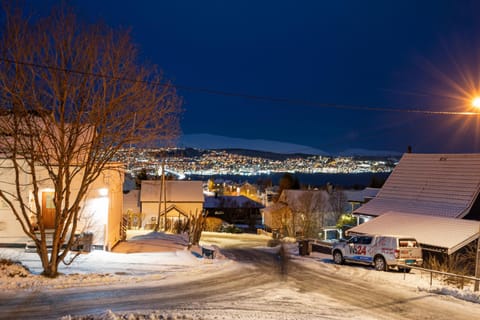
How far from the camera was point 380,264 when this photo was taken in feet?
73.0

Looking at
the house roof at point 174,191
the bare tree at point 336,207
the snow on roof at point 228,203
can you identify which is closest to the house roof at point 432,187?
the bare tree at point 336,207

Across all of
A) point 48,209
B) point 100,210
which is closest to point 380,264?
point 100,210

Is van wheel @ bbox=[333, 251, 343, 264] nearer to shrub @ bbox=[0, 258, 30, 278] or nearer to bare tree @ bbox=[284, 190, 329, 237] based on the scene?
shrub @ bbox=[0, 258, 30, 278]

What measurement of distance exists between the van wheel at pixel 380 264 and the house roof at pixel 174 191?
38.3m

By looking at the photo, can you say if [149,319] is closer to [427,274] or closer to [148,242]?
[427,274]

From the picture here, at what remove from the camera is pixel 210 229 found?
59.4 m

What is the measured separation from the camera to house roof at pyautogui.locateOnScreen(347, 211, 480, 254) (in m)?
23.4

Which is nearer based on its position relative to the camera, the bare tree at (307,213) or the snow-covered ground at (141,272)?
the snow-covered ground at (141,272)

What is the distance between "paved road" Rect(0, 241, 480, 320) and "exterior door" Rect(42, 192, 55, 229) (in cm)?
1001

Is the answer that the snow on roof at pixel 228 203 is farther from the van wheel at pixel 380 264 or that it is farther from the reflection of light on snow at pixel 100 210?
the van wheel at pixel 380 264

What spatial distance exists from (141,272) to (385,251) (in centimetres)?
1091

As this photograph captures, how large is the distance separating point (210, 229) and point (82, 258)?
38.7 metres

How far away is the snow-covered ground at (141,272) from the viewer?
15.0 meters

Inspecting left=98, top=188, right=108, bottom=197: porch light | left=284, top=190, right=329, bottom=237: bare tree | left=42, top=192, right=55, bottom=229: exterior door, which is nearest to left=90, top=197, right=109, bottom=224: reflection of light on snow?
left=98, top=188, right=108, bottom=197: porch light
